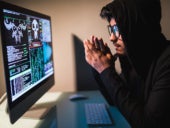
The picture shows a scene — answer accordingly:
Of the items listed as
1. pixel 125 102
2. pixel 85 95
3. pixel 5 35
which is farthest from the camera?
pixel 85 95

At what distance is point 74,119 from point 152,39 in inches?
22.4

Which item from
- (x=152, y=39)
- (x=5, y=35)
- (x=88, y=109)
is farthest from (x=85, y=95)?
(x=5, y=35)

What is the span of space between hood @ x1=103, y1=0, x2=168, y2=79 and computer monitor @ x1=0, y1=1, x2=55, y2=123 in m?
0.42

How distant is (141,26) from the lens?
1045 mm

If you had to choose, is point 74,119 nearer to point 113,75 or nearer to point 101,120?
point 101,120

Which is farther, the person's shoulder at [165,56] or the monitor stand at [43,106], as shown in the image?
the monitor stand at [43,106]

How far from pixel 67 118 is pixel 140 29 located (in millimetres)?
601

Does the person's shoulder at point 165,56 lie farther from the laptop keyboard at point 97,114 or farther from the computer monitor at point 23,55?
the computer monitor at point 23,55

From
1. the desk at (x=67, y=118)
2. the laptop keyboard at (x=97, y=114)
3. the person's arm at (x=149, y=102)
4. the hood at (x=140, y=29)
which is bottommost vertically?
the desk at (x=67, y=118)

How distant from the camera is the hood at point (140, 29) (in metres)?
1.04

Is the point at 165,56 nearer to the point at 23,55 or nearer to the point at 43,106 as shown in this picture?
the point at 23,55

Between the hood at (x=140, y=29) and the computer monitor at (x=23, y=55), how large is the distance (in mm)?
416

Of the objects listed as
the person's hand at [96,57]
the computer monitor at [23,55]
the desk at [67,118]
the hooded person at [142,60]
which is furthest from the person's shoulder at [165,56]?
the computer monitor at [23,55]

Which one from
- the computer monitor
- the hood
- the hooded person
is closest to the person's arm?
the hooded person
